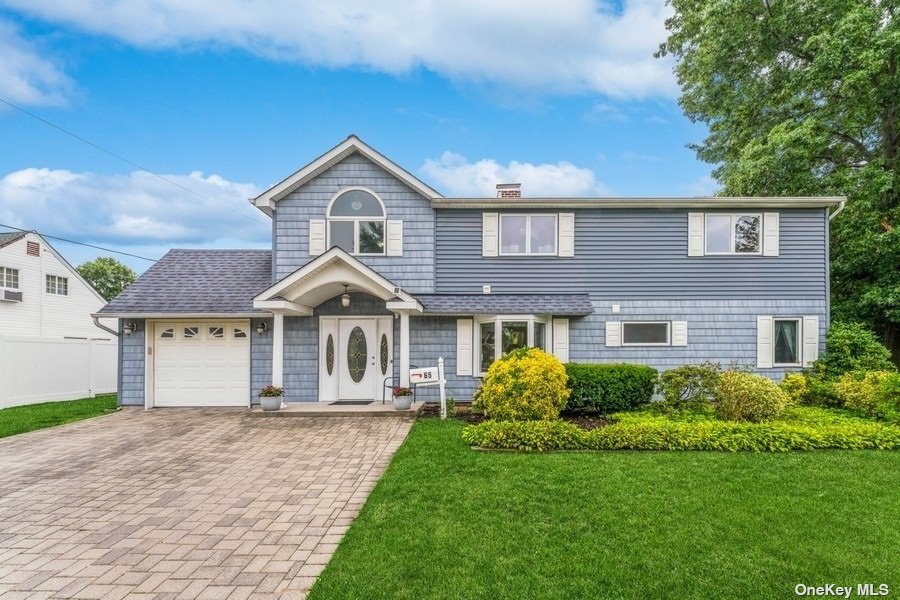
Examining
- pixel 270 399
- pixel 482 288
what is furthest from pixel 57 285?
pixel 482 288

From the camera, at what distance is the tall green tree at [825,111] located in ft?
41.4

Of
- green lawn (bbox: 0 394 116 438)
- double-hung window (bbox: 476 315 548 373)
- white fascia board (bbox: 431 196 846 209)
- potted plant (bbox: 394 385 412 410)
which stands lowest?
green lawn (bbox: 0 394 116 438)

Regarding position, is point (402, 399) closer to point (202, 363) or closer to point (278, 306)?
point (278, 306)

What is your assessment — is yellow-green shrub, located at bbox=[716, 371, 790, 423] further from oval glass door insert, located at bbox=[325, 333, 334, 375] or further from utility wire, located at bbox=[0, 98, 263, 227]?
utility wire, located at bbox=[0, 98, 263, 227]

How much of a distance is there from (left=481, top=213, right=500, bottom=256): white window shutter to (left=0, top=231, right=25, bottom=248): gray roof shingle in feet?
62.9

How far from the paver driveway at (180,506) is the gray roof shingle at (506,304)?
318 centimetres

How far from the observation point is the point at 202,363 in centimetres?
1134

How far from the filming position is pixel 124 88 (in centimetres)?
1616

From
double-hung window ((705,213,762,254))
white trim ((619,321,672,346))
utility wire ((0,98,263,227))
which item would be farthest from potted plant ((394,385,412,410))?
double-hung window ((705,213,762,254))

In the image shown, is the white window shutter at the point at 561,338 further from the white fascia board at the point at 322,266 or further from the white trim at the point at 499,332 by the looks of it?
the white fascia board at the point at 322,266

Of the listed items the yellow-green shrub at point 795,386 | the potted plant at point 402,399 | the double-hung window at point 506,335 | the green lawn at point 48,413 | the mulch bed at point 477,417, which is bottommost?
the green lawn at point 48,413

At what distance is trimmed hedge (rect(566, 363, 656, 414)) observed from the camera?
29.9 ft

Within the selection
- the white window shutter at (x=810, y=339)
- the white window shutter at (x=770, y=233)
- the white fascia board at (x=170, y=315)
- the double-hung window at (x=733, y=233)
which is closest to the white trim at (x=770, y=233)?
the white window shutter at (x=770, y=233)

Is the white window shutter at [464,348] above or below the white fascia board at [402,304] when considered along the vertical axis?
below
